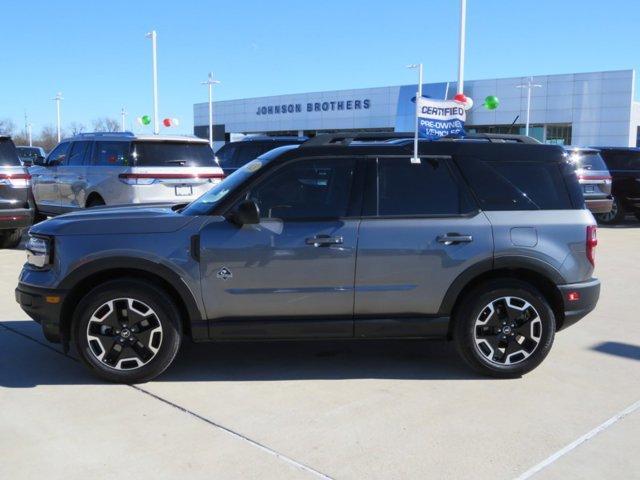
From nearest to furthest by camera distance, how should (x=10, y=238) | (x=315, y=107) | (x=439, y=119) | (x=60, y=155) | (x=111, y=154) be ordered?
(x=439, y=119) → (x=111, y=154) → (x=10, y=238) → (x=60, y=155) → (x=315, y=107)

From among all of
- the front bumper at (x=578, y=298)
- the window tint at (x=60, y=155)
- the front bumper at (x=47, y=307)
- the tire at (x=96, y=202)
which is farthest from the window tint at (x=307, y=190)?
the window tint at (x=60, y=155)

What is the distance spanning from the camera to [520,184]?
4941 mm

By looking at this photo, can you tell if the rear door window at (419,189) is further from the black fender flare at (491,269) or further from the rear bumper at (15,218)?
the rear bumper at (15,218)

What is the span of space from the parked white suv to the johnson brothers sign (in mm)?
45452

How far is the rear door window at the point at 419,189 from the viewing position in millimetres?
4809

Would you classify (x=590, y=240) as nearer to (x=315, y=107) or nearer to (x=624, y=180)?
(x=624, y=180)

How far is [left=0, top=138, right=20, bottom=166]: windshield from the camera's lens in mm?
9789

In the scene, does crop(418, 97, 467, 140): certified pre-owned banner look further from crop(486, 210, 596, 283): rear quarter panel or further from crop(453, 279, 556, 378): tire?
crop(453, 279, 556, 378): tire

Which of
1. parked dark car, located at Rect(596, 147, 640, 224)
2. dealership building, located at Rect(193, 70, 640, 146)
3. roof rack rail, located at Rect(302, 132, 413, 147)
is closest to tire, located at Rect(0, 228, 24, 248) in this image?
roof rack rail, located at Rect(302, 132, 413, 147)

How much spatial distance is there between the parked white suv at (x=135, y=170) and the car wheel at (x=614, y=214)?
34.4 ft

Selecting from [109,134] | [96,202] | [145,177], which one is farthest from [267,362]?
[109,134]

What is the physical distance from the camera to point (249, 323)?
466 cm

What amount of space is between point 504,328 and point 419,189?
1251mm

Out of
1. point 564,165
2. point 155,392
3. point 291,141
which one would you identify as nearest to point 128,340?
point 155,392
